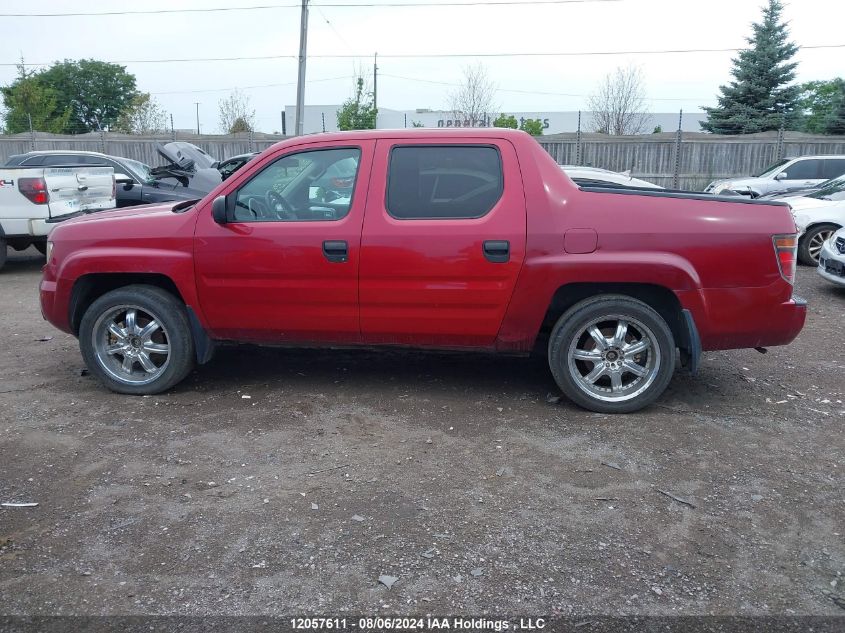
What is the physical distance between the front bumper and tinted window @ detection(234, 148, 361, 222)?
7.00 metres

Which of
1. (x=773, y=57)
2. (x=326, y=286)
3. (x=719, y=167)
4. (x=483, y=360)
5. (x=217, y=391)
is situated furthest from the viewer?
(x=773, y=57)

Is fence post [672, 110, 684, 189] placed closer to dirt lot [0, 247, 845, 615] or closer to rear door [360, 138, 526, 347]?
dirt lot [0, 247, 845, 615]

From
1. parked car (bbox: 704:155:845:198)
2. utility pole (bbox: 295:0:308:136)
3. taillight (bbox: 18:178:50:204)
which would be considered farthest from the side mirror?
utility pole (bbox: 295:0:308:136)

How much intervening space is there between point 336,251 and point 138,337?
1.66 metres

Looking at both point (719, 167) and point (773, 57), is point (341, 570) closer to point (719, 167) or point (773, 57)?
point (719, 167)

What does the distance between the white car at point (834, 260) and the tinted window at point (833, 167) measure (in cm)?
918

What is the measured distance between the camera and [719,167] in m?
24.8

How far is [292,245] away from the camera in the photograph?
5.03 meters

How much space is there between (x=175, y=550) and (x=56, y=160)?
47.5 feet

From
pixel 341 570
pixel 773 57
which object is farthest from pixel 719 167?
pixel 341 570

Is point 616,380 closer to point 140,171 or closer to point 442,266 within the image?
point 442,266

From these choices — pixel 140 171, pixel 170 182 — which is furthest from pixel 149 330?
pixel 140 171

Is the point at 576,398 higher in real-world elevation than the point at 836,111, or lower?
lower

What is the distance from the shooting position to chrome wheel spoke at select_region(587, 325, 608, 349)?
4957mm
